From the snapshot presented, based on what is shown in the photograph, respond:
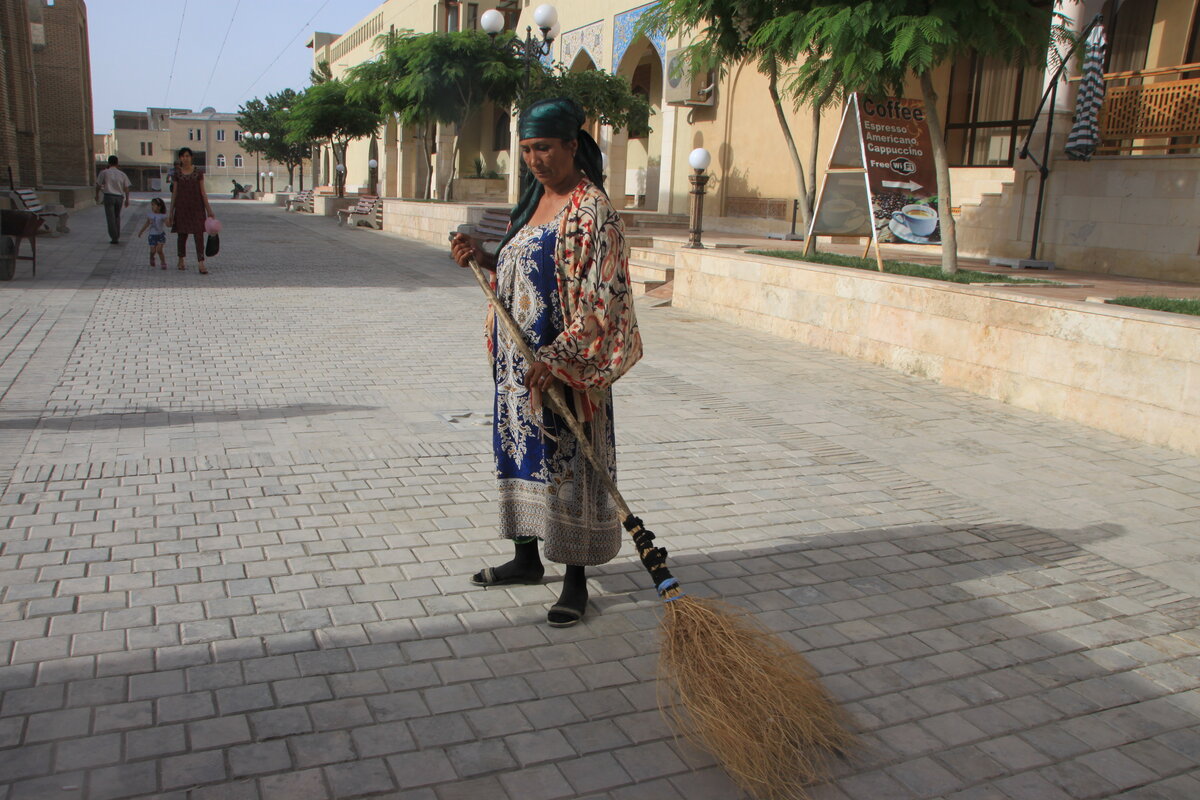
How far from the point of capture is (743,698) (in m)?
2.65

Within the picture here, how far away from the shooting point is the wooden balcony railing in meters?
11.1

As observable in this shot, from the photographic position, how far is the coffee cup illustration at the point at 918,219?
13141 millimetres

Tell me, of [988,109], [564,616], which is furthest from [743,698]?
[988,109]

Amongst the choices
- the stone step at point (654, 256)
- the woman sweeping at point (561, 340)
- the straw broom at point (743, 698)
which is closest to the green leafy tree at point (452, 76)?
the stone step at point (654, 256)

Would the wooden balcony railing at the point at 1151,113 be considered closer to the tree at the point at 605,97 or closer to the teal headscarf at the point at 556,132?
the teal headscarf at the point at 556,132

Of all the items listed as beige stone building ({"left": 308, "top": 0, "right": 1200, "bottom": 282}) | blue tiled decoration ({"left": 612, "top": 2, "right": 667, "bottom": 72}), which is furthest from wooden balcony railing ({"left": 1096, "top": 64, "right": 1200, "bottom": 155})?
blue tiled decoration ({"left": 612, "top": 2, "right": 667, "bottom": 72})

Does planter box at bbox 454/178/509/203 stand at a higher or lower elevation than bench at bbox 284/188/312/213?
higher

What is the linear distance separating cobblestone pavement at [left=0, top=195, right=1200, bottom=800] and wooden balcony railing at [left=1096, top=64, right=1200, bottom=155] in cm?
649

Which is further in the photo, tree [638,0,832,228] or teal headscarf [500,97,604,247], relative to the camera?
tree [638,0,832,228]

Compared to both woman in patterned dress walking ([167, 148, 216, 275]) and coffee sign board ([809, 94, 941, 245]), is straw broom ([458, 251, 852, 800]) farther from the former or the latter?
woman in patterned dress walking ([167, 148, 216, 275])

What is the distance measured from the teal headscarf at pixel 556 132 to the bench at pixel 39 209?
655 inches

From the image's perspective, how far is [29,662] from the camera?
2885mm

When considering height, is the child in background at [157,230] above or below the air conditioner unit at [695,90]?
below

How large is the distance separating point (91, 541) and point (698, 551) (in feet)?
8.10
